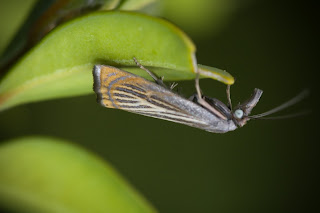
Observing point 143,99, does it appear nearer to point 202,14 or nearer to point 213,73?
point 213,73

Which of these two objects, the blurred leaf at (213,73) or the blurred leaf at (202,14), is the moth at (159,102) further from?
the blurred leaf at (202,14)

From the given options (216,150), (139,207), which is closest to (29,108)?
(139,207)

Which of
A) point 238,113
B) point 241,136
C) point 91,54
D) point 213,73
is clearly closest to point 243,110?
point 238,113

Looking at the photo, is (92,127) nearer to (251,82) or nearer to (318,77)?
(251,82)

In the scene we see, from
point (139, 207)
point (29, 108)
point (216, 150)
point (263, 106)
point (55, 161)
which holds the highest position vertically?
point (29, 108)

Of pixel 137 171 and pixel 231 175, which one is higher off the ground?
pixel 137 171

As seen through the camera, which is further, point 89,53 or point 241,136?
point 241,136

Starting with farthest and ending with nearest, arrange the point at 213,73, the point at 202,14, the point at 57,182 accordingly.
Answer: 1. the point at 202,14
2. the point at 57,182
3. the point at 213,73

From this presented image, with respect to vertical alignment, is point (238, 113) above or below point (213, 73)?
above
